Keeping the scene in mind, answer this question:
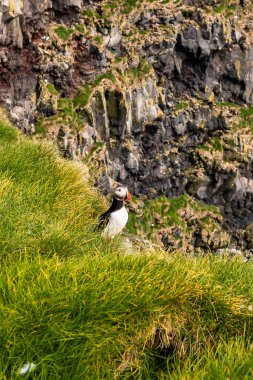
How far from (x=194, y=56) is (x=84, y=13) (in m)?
35.9

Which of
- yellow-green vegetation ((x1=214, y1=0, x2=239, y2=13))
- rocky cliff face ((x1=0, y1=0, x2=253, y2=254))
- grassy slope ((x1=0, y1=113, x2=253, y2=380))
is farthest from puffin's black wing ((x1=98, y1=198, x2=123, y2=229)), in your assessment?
yellow-green vegetation ((x1=214, y1=0, x2=239, y2=13))

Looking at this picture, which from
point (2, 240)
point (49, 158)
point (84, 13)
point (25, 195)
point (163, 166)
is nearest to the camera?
point (2, 240)

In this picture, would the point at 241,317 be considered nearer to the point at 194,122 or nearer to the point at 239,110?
the point at 194,122

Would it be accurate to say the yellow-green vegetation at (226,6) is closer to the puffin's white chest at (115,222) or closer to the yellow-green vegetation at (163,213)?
the yellow-green vegetation at (163,213)

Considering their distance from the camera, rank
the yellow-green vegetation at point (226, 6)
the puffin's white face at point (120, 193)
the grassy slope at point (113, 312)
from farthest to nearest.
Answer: the yellow-green vegetation at point (226, 6)
the puffin's white face at point (120, 193)
the grassy slope at point (113, 312)

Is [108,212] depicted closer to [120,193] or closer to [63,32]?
[120,193]

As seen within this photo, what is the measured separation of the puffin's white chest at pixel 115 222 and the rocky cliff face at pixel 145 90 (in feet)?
158

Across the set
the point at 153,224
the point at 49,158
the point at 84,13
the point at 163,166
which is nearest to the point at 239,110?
the point at 163,166

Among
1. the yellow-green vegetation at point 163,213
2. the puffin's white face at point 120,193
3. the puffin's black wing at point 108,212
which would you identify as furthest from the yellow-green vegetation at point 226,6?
the puffin's black wing at point 108,212

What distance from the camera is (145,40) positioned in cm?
9356

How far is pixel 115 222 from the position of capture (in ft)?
27.0

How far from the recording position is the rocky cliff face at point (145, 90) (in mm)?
71125

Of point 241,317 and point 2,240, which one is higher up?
point 2,240

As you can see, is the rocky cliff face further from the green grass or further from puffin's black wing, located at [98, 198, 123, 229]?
puffin's black wing, located at [98, 198, 123, 229]
